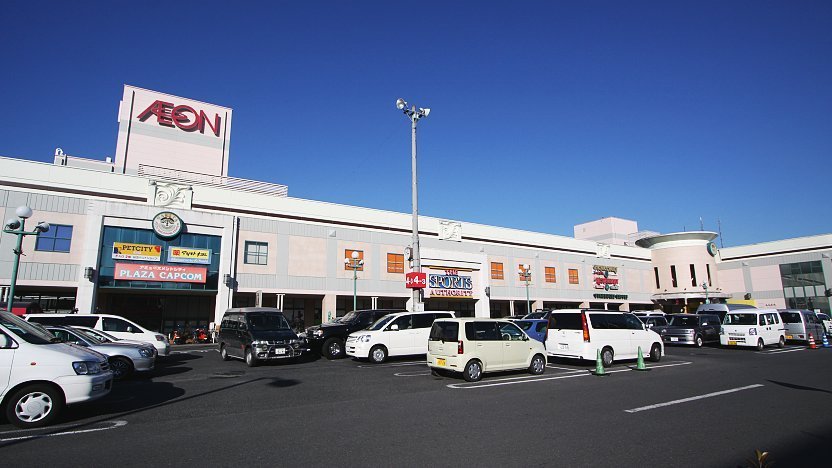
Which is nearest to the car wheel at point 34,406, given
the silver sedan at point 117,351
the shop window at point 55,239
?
the silver sedan at point 117,351

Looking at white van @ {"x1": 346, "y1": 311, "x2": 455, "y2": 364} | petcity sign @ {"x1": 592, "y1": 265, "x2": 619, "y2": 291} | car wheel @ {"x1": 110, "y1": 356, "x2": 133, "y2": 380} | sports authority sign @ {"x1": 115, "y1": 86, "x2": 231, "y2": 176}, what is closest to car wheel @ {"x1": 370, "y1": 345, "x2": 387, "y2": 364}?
white van @ {"x1": 346, "y1": 311, "x2": 455, "y2": 364}

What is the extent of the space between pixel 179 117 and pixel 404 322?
33.3 m

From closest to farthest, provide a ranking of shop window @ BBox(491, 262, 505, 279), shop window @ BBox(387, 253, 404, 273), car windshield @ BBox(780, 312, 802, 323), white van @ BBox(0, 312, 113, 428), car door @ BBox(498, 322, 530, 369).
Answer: white van @ BBox(0, 312, 113, 428), car door @ BBox(498, 322, 530, 369), car windshield @ BBox(780, 312, 802, 323), shop window @ BBox(387, 253, 404, 273), shop window @ BBox(491, 262, 505, 279)

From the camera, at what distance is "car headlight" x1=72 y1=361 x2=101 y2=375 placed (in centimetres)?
729

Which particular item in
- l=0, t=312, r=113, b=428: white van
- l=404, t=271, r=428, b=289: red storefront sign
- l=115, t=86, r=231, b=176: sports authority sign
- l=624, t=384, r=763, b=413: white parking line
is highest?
l=115, t=86, r=231, b=176: sports authority sign

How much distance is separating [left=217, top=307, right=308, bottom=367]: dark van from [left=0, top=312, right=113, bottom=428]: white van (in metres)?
7.43

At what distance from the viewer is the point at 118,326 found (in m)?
16.0

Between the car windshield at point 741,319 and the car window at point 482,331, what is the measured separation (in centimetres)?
1560

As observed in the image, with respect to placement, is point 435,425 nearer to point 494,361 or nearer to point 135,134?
point 494,361

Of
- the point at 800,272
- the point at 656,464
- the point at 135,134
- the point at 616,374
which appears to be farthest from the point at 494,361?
the point at 800,272

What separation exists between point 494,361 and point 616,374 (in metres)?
3.61

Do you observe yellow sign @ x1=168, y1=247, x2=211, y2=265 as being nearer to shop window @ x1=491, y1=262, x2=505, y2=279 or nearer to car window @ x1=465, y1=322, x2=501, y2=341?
car window @ x1=465, y1=322, x2=501, y2=341

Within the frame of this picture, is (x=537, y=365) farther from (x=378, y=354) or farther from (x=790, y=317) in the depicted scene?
(x=790, y=317)

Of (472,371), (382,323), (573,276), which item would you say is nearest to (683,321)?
(382,323)
